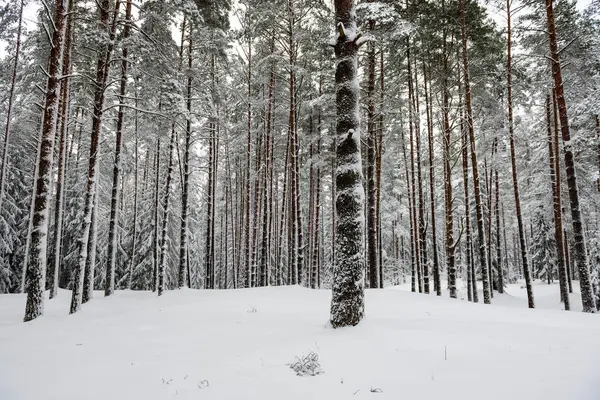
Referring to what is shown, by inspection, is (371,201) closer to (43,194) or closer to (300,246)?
(300,246)

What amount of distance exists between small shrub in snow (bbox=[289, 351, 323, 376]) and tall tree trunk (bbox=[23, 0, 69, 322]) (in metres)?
7.83

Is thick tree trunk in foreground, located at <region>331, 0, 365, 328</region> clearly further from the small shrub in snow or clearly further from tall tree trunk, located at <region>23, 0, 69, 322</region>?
tall tree trunk, located at <region>23, 0, 69, 322</region>

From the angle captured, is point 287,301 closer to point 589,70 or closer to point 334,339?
point 334,339

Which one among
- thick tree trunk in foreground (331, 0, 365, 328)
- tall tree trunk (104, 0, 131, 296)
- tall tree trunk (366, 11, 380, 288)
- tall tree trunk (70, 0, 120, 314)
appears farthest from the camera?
tall tree trunk (104, 0, 131, 296)

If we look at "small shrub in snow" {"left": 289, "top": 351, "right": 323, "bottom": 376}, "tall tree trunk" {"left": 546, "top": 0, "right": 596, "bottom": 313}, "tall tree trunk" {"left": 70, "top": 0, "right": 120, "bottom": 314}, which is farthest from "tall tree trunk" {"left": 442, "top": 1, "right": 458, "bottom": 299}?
"tall tree trunk" {"left": 70, "top": 0, "right": 120, "bottom": 314}

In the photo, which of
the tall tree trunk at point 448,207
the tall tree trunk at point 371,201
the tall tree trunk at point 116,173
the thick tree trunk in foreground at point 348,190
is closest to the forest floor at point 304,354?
the thick tree trunk in foreground at point 348,190

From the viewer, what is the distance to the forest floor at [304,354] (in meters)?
3.14

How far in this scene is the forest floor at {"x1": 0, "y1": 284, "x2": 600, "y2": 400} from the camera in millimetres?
3143

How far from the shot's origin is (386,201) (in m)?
28.1

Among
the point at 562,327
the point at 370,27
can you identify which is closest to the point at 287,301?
the point at 562,327

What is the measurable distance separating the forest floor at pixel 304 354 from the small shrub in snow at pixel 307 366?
67 mm

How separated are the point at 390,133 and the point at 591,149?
1124 cm

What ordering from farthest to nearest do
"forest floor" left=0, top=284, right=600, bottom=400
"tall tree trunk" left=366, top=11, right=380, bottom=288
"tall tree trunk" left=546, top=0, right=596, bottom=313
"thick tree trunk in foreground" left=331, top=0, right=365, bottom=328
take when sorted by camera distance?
"tall tree trunk" left=366, top=11, right=380, bottom=288, "tall tree trunk" left=546, top=0, right=596, bottom=313, "thick tree trunk in foreground" left=331, top=0, right=365, bottom=328, "forest floor" left=0, top=284, right=600, bottom=400

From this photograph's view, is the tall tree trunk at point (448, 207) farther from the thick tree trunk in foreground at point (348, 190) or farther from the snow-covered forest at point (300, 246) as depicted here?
the thick tree trunk in foreground at point (348, 190)
